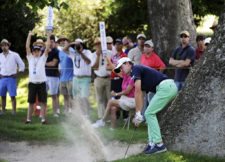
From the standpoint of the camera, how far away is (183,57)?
40.0ft

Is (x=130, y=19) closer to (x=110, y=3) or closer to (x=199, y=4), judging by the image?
(x=110, y=3)

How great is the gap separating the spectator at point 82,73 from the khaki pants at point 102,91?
16.3 inches

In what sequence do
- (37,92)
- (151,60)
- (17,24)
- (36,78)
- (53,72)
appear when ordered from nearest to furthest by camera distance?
(151,60), (36,78), (37,92), (53,72), (17,24)

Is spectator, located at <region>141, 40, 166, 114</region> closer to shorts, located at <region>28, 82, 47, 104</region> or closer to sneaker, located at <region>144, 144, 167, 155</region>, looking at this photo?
shorts, located at <region>28, 82, 47, 104</region>

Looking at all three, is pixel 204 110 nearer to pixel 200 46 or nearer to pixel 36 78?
pixel 200 46

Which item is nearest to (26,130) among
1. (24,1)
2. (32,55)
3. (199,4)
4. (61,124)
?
(61,124)

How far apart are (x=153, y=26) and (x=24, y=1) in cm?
330

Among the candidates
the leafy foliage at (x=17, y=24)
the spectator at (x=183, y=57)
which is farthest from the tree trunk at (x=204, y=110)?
the leafy foliage at (x=17, y=24)

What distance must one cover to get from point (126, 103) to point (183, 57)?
165cm

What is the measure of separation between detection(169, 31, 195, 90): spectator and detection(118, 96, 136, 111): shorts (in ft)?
3.93

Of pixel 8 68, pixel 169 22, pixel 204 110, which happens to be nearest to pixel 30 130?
pixel 8 68

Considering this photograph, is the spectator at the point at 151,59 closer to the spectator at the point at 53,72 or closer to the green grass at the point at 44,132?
the green grass at the point at 44,132

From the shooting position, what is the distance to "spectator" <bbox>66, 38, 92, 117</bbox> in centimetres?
1366

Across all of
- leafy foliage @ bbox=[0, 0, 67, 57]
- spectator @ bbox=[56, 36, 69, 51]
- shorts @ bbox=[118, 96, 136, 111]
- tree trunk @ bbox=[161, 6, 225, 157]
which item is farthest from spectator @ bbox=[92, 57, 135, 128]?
leafy foliage @ bbox=[0, 0, 67, 57]
